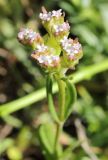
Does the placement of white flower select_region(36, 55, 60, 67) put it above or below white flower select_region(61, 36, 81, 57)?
below

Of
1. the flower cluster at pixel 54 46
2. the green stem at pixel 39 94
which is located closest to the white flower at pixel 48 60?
the flower cluster at pixel 54 46

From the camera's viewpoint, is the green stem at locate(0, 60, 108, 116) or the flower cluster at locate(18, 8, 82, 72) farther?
the green stem at locate(0, 60, 108, 116)

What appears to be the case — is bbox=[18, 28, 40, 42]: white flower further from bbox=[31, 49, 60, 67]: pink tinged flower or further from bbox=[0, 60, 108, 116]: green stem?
bbox=[0, 60, 108, 116]: green stem

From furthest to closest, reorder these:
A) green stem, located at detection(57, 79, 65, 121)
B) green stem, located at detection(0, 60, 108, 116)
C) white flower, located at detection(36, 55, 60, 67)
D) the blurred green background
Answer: the blurred green background → green stem, located at detection(0, 60, 108, 116) → green stem, located at detection(57, 79, 65, 121) → white flower, located at detection(36, 55, 60, 67)

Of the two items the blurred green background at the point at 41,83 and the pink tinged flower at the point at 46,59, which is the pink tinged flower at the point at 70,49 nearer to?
the pink tinged flower at the point at 46,59

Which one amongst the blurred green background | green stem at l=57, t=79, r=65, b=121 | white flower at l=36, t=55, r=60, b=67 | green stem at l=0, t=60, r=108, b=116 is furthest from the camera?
the blurred green background

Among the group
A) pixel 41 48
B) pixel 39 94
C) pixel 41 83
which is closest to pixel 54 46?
pixel 41 48

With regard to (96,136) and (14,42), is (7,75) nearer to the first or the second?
(14,42)

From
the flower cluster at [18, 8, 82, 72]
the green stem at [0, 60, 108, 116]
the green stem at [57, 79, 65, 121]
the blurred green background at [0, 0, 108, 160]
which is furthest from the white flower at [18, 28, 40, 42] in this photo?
the blurred green background at [0, 0, 108, 160]
